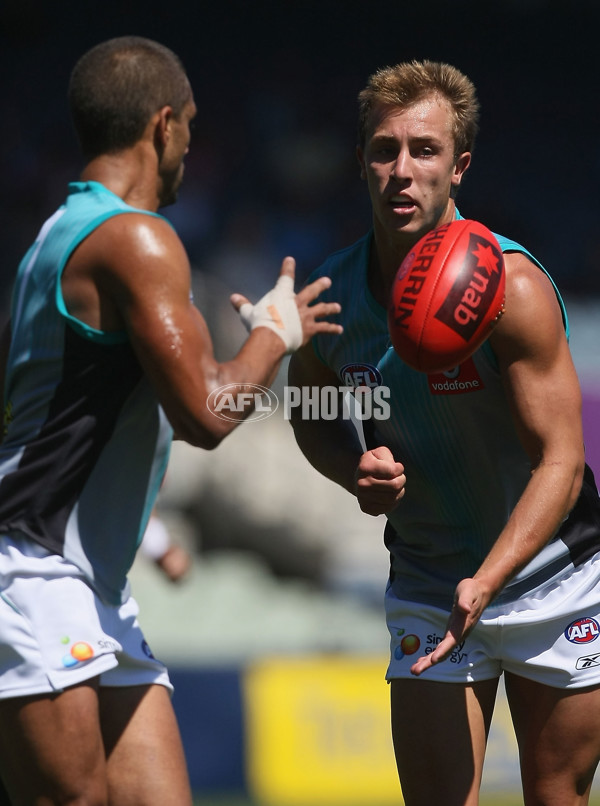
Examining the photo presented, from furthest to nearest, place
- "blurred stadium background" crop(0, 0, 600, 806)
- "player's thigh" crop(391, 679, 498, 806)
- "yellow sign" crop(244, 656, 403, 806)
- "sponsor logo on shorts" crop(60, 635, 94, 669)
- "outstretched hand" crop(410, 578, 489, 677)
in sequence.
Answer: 1. "blurred stadium background" crop(0, 0, 600, 806)
2. "yellow sign" crop(244, 656, 403, 806)
3. "player's thigh" crop(391, 679, 498, 806)
4. "sponsor logo on shorts" crop(60, 635, 94, 669)
5. "outstretched hand" crop(410, 578, 489, 677)

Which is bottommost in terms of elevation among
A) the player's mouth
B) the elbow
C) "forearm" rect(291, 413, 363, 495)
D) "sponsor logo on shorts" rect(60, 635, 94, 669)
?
"sponsor logo on shorts" rect(60, 635, 94, 669)

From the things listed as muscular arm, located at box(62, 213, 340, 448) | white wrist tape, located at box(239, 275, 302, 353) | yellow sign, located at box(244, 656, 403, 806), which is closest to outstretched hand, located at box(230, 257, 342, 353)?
white wrist tape, located at box(239, 275, 302, 353)

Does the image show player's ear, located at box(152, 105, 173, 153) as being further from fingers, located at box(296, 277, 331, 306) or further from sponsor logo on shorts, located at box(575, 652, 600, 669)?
sponsor logo on shorts, located at box(575, 652, 600, 669)

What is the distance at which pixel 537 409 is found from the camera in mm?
3070

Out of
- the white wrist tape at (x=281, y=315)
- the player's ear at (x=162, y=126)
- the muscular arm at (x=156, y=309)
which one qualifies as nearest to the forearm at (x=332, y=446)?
the white wrist tape at (x=281, y=315)

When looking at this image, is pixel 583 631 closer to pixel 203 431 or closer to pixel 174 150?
pixel 203 431

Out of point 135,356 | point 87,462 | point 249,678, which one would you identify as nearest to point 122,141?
point 135,356

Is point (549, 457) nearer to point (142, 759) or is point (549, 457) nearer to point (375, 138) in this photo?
point (375, 138)

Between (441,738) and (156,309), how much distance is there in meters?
1.44

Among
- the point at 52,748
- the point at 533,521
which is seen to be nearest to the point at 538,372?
the point at 533,521

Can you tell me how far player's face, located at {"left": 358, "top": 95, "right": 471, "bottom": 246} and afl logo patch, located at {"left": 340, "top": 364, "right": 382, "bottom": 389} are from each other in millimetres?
400

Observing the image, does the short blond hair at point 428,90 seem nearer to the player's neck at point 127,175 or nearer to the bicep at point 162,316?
the player's neck at point 127,175

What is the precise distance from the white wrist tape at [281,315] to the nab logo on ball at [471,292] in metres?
0.41

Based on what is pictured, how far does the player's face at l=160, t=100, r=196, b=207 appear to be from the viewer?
10.9ft
